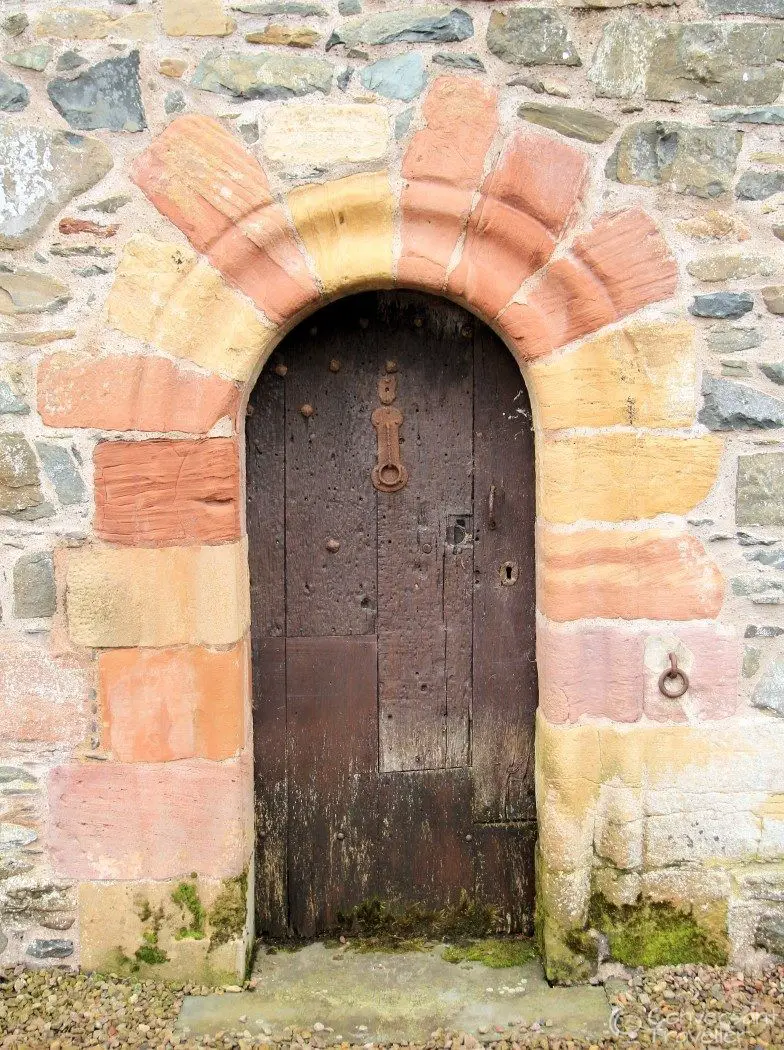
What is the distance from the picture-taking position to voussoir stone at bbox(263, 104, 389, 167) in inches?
95.4

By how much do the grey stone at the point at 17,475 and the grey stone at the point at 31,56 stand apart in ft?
3.37

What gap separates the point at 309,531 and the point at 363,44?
144 cm

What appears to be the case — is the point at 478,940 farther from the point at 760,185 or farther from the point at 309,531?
the point at 760,185

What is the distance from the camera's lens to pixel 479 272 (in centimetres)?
251

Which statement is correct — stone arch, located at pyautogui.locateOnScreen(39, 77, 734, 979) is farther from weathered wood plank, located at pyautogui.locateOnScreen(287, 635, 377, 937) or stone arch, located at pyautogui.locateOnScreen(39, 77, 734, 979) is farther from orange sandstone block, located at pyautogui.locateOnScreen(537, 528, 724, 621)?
weathered wood plank, located at pyautogui.locateOnScreen(287, 635, 377, 937)

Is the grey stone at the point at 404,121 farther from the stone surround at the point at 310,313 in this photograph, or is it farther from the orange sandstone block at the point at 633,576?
the orange sandstone block at the point at 633,576

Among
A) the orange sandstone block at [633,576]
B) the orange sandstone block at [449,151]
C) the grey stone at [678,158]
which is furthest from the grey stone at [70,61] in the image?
the orange sandstone block at [633,576]

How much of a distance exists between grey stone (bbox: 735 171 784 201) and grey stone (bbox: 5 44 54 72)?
1.98 meters

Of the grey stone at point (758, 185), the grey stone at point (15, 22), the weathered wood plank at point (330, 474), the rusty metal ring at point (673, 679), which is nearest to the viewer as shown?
the grey stone at point (15, 22)

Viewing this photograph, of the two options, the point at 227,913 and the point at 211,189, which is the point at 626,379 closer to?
the point at 211,189

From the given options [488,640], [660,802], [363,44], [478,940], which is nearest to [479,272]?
[363,44]

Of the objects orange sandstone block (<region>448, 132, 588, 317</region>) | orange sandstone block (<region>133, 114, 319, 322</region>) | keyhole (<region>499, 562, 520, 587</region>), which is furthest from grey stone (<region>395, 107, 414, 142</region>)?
keyhole (<region>499, 562, 520, 587</region>)

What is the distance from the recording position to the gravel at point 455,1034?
7.98ft

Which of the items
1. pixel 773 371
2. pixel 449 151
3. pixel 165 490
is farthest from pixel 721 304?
pixel 165 490
